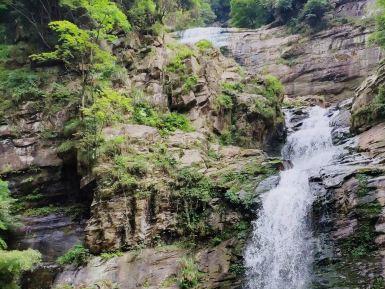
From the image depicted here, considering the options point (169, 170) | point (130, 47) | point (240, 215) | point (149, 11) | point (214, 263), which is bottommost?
point (214, 263)

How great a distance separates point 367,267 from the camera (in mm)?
12539

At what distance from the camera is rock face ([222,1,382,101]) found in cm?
3453

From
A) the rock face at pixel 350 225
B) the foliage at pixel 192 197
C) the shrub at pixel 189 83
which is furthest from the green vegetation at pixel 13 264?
the shrub at pixel 189 83

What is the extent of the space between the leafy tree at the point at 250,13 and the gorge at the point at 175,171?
20152 millimetres

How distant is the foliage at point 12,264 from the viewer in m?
12.6

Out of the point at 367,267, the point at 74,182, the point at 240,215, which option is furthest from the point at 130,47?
the point at 367,267

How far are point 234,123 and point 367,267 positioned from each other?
13.3m

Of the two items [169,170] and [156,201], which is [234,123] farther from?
[156,201]

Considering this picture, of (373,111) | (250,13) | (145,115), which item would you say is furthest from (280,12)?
(145,115)

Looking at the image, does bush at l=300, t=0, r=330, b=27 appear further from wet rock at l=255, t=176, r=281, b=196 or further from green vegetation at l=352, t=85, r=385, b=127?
wet rock at l=255, t=176, r=281, b=196

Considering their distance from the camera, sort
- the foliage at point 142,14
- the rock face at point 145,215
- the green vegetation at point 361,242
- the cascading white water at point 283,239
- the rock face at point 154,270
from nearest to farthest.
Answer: the green vegetation at point 361,242, the cascading white water at point 283,239, the rock face at point 154,270, the rock face at point 145,215, the foliage at point 142,14

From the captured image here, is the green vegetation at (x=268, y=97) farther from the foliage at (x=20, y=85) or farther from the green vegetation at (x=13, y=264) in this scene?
the green vegetation at (x=13, y=264)

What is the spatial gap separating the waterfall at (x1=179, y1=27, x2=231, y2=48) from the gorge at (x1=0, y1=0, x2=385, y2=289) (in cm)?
1265

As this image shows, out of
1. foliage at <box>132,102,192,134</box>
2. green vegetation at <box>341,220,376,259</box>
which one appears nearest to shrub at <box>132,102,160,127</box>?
foliage at <box>132,102,192,134</box>
